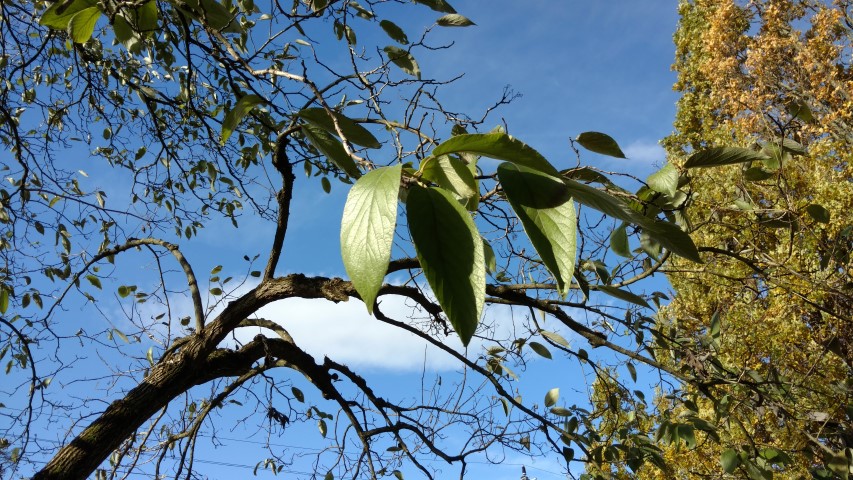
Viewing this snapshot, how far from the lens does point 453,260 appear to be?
0.28m

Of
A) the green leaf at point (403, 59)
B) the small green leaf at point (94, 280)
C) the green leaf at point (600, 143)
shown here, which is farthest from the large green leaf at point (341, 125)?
the small green leaf at point (94, 280)

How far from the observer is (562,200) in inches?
11.6

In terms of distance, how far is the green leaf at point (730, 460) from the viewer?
61.4 inches

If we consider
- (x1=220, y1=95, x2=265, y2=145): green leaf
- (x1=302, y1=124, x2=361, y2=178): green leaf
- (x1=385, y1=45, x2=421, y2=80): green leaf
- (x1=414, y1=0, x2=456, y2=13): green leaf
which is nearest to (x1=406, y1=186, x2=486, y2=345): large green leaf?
(x1=302, y1=124, x2=361, y2=178): green leaf

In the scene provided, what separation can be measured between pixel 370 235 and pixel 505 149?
0.08 metres

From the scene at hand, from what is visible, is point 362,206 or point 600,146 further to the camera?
point 600,146

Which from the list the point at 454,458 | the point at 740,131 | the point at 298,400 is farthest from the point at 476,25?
the point at 740,131

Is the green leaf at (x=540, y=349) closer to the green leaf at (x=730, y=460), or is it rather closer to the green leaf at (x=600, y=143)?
the green leaf at (x=730, y=460)

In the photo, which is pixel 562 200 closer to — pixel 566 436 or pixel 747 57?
pixel 566 436

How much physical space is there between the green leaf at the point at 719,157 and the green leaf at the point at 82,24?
2.04 feet

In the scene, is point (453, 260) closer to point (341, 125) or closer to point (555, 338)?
point (341, 125)

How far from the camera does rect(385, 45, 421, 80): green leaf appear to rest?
1197 mm

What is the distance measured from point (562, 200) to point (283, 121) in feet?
6.94

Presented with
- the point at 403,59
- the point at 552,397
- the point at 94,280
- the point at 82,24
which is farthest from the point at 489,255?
the point at 94,280
